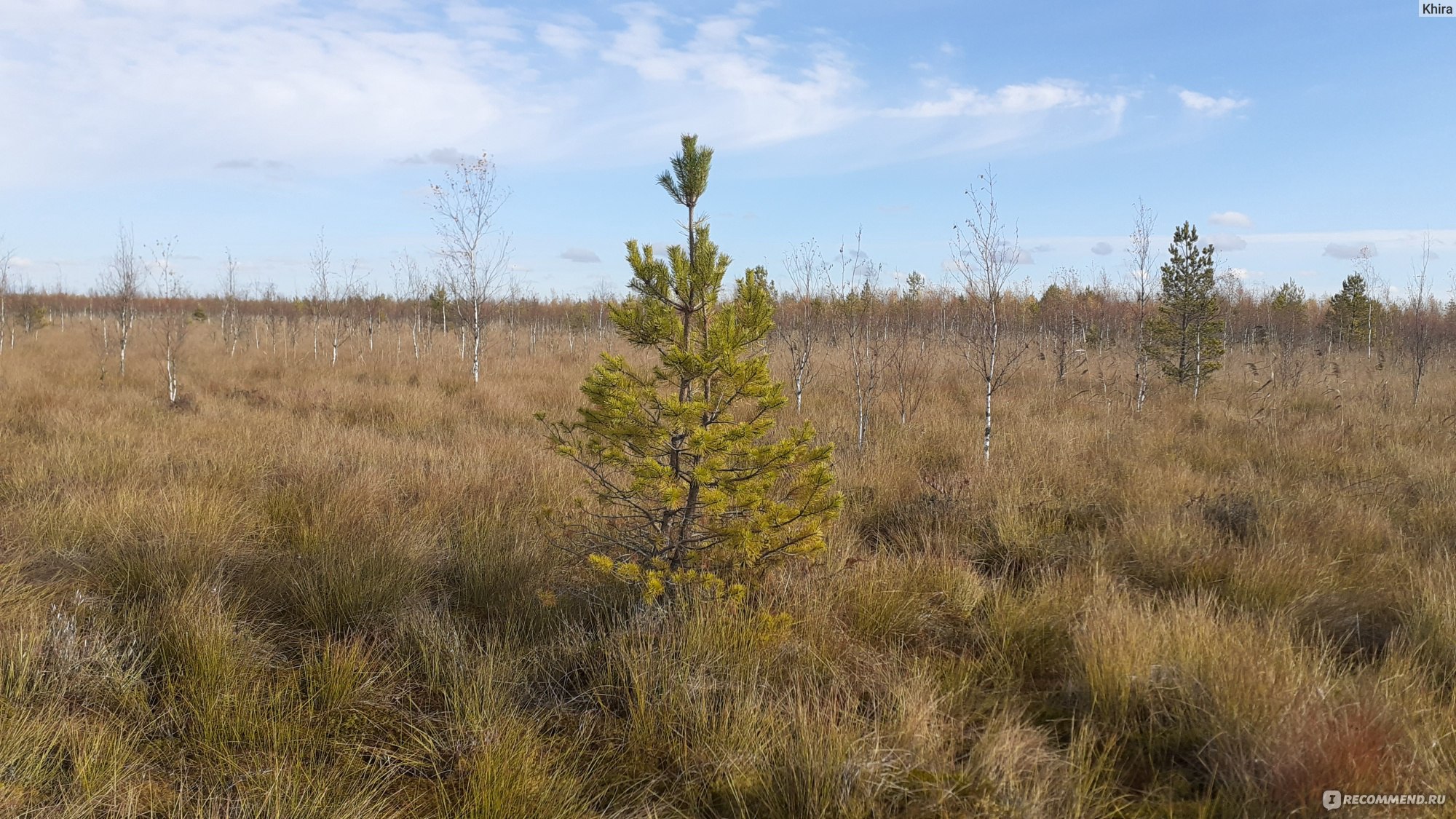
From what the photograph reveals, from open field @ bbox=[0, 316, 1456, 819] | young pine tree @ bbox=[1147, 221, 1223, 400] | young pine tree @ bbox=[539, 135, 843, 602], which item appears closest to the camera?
open field @ bbox=[0, 316, 1456, 819]

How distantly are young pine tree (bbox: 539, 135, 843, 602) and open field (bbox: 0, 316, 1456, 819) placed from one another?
0.33 m

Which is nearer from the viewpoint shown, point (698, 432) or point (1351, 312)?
point (698, 432)

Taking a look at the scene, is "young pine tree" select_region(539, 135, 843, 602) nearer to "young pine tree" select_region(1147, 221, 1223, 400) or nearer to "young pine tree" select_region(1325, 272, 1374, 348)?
"young pine tree" select_region(1147, 221, 1223, 400)

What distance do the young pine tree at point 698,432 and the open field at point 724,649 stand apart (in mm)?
328

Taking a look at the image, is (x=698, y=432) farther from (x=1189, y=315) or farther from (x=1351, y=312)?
(x=1351, y=312)

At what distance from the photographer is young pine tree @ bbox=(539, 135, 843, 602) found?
11.7 ft

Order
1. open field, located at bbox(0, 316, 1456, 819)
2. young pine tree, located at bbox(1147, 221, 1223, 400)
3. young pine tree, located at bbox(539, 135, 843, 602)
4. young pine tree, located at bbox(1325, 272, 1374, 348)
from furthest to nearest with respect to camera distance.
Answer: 1. young pine tree, located at bbox(1325, 272, 1374, 348)
2. young pine tree, located at bbox(1147, 221, 1223, 400)
3. young pine tree, located at bbox(539, 135, 843, 602)
4. open field, located at bbox(0, 316, 1456, 819)

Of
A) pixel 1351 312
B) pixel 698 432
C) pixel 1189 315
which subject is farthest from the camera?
pixel 1351 312

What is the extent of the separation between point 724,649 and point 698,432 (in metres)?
1.03

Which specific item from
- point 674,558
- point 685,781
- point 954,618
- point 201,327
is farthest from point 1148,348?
point 201,327

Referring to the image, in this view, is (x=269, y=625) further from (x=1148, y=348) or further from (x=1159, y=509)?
(x=1148, y=348)

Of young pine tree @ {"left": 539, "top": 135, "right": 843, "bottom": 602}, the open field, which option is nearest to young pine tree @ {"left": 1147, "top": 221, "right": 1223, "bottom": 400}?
the open field

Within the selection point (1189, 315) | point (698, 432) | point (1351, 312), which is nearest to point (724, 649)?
point (698, 432)

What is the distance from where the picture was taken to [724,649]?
3461 millimetres
